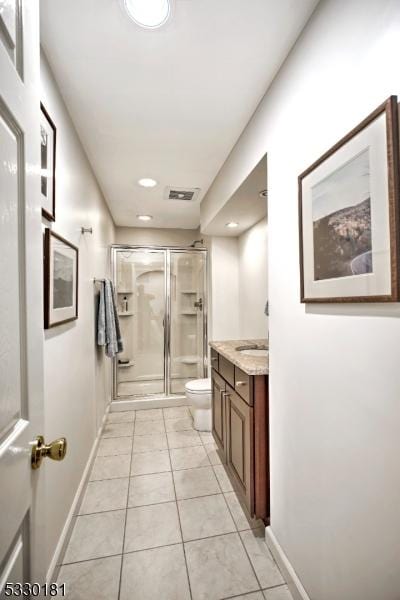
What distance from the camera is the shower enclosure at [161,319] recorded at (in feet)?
11.9

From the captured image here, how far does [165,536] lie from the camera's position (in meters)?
1.51

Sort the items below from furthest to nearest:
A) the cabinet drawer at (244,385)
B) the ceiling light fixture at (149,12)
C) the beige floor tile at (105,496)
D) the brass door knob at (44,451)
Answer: the beige floor tile at (105,496), the cabinet drawer at (244,385), the ceiling light fixture at (149,12), the brass door knob at (44,451)

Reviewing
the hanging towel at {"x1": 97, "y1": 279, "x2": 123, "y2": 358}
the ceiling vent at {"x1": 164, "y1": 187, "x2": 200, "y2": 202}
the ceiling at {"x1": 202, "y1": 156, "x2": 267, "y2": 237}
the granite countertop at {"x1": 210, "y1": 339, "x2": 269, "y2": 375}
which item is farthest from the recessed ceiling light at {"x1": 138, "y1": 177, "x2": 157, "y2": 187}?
the granite countertop at {"x1": 210, "y1": 339, "x2": 269, "y2": 375}

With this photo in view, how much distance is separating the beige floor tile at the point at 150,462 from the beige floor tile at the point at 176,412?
A: 79 centimetres

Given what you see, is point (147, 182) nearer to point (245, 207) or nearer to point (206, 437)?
point (245, 207)

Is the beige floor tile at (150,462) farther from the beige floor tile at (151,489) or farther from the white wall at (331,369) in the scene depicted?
the white wall at (331,369)

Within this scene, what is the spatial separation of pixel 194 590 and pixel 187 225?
362 centimetres

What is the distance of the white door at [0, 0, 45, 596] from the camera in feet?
1.69

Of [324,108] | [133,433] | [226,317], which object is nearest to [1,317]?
[324,108]

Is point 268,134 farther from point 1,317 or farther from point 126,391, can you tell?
point 126,391

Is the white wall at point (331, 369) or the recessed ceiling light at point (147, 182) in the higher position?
the recessed ceiling light at point (147, 182)

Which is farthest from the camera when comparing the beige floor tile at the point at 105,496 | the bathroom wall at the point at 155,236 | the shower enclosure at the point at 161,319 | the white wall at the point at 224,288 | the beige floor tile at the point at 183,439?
the bathroom wall at the point at 155,236

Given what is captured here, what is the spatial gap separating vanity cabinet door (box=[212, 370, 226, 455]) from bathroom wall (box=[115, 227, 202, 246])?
2.41 metres

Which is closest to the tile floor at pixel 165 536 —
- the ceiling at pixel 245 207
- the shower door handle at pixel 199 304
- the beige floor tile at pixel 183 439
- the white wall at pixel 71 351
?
the beige floor tile at pixel 183 439
